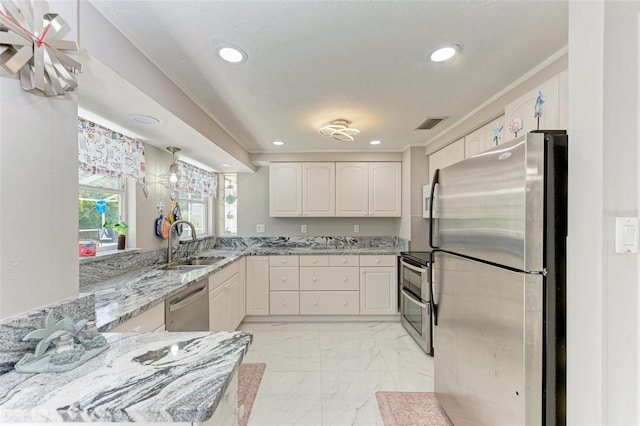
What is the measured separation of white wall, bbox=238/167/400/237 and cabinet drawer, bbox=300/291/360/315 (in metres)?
0.97

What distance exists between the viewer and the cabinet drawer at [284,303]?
3438 mm

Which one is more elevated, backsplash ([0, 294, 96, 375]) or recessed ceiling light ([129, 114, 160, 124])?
recessed ceiling light ([129, 114, 160, 124])

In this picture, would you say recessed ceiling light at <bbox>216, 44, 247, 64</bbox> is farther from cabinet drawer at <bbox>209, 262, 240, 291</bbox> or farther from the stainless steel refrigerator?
cabinet drawer at <bbox>209, 262, 240, 291</bbox>

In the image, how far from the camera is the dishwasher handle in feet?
5.83

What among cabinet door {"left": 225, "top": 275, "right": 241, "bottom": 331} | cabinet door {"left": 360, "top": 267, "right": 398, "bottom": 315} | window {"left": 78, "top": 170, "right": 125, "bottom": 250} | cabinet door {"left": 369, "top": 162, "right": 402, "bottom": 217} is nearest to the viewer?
window {"left": 78, "top": 170, "right": 125, "bottom": 250}

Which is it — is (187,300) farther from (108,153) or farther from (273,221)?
(273,221)

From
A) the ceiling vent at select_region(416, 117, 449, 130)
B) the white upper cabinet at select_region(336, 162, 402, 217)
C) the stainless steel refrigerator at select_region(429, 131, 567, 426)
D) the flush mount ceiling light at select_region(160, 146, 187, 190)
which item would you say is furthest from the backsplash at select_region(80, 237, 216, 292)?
the ceiling vent at select_region(416, 117, 449, 130)

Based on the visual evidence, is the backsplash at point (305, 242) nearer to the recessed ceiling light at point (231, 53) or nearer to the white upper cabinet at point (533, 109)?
the white upper cabinet at point (533, 109)

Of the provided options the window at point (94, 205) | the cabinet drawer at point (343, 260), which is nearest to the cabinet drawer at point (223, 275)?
the window at point (94, 205)

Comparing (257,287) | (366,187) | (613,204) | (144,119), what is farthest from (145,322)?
(366,187)

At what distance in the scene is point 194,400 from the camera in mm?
673

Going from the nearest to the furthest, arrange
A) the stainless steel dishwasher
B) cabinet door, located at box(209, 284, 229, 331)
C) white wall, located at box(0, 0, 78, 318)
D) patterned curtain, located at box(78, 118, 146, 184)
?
white wall, located at box(0, 0, 78, 318), the stainless steel dishwasher, patterned curtain, located at box(78, 118, 146, 184), cabinet door, located at box(209, 284, 229, 331)

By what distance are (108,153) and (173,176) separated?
0.66 meters

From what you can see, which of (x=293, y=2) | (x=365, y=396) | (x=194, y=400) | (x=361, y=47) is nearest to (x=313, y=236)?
(x=365, y=396)
